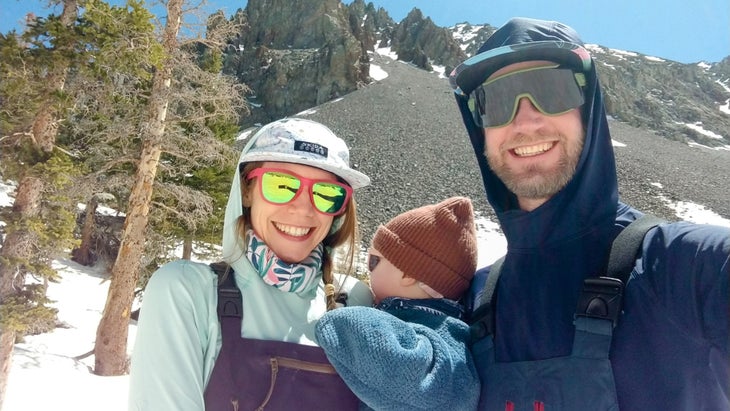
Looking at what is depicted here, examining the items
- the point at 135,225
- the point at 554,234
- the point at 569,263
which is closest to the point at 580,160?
the point at 554,234

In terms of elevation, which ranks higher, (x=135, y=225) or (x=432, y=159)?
(x=432, y=159)

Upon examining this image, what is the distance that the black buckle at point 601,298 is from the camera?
142 centimetres

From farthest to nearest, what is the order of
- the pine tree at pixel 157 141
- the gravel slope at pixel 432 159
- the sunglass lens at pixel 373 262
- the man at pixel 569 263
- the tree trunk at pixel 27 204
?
1. the gravel slope at pixel 432 159
2. the pine tree at pixel 157 141
3. the tree trunk at pixel 27 204
4. the sunglass lens at pixel 373 262
5. the man at pixel 569 263

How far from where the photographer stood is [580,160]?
1797 millimetres

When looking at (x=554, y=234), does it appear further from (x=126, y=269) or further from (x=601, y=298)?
(x=126, y=269)

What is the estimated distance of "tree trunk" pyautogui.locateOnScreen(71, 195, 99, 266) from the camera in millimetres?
19328

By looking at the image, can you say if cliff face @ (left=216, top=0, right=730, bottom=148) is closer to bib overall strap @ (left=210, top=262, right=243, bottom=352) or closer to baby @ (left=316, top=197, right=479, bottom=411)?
baby @ (left=316, top=197, right=479, bottom=411)

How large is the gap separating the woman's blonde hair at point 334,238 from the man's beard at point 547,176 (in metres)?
0.84

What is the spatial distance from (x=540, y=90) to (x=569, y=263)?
74 centimetres

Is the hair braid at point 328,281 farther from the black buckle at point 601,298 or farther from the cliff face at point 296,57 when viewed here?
the cliff face at point 296,57

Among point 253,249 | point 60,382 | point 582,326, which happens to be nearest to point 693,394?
point 582,326

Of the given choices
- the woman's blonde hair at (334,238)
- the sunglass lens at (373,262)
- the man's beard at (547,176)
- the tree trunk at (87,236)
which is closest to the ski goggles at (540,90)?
the man's beard at (547,176)

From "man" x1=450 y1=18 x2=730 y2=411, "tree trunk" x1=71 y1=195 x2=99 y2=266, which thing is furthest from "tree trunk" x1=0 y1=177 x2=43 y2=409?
"tree trunk" x1=71 y1=195 x2=99 y2=266

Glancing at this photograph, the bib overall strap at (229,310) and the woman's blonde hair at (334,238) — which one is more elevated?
the woman's blonde hair at (334,238)
